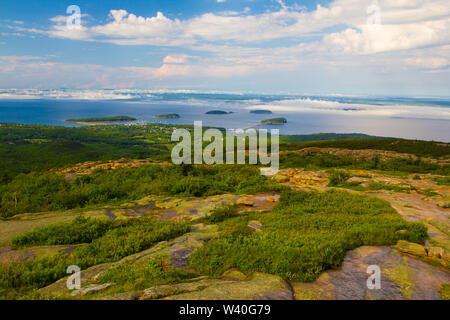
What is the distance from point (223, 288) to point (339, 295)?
2651mm

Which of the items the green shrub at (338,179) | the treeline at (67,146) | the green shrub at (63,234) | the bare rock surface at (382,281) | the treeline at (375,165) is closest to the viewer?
the bare rock surface at (382,281)

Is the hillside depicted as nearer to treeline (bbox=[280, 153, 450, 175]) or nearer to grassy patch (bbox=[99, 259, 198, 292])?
grassy patch (bbox=[99, 259, 198, 292])

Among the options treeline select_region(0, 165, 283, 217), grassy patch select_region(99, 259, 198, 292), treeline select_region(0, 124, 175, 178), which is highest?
grassy patch select_region(99, 259, 198, 292)

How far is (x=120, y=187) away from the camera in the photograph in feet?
63.1

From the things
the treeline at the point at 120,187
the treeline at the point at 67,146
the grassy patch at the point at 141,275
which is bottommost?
the treeline at the point at 67,146

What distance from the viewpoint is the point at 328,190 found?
1577 centimetres

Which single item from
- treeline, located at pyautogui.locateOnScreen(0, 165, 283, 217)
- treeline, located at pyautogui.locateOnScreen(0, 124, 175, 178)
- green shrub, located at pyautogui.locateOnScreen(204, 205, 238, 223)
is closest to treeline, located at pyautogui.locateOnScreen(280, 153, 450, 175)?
treeline, located at pyautogui.locateOnScreen(0, 165, 283, 217)

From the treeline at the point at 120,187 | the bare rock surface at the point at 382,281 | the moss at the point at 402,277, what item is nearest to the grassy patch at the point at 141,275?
the bare rock surface at the point at 382,281


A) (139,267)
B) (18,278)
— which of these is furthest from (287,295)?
(18,278)

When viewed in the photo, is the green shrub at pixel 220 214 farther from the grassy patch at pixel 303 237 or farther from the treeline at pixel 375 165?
the treeline at pixel 375 165

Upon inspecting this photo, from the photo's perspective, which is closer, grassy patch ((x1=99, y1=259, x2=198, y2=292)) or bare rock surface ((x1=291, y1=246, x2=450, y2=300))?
bare rock surface ((x1=291, y1=246, x2=450, y2=300))

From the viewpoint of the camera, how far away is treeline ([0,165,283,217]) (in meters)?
16.4

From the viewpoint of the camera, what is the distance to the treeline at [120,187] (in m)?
16.4

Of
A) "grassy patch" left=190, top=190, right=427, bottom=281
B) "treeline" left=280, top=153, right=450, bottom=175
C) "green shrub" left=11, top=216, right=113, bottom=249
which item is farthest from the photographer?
"treeline" left=280, top=153, right=450, bottom=175
